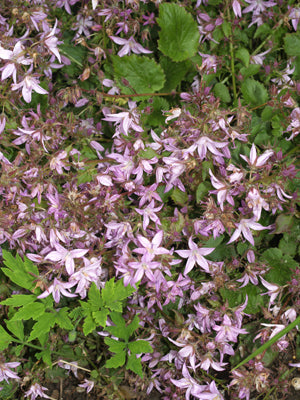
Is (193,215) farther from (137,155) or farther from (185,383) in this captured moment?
(185,383)

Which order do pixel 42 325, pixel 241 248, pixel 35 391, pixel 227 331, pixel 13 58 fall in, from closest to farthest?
pixel 13 58 → pixel 227 331 → pixel 42 325 → pixel 241 248 → pixel 35 391

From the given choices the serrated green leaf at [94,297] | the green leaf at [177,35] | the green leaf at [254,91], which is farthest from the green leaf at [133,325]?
the green leaf at [177,35]

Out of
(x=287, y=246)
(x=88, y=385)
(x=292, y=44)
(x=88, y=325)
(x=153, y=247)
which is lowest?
(x=88, y=385)

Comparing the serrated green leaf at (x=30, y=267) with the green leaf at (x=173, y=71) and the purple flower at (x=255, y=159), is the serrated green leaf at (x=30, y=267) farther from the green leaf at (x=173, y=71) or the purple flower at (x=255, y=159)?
the green leaf at (x=173, y=71)

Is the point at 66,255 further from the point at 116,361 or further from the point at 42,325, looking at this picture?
the point at 116,361

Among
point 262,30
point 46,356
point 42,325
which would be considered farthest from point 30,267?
point 262,30

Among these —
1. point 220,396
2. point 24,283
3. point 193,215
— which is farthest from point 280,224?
point 24,283
